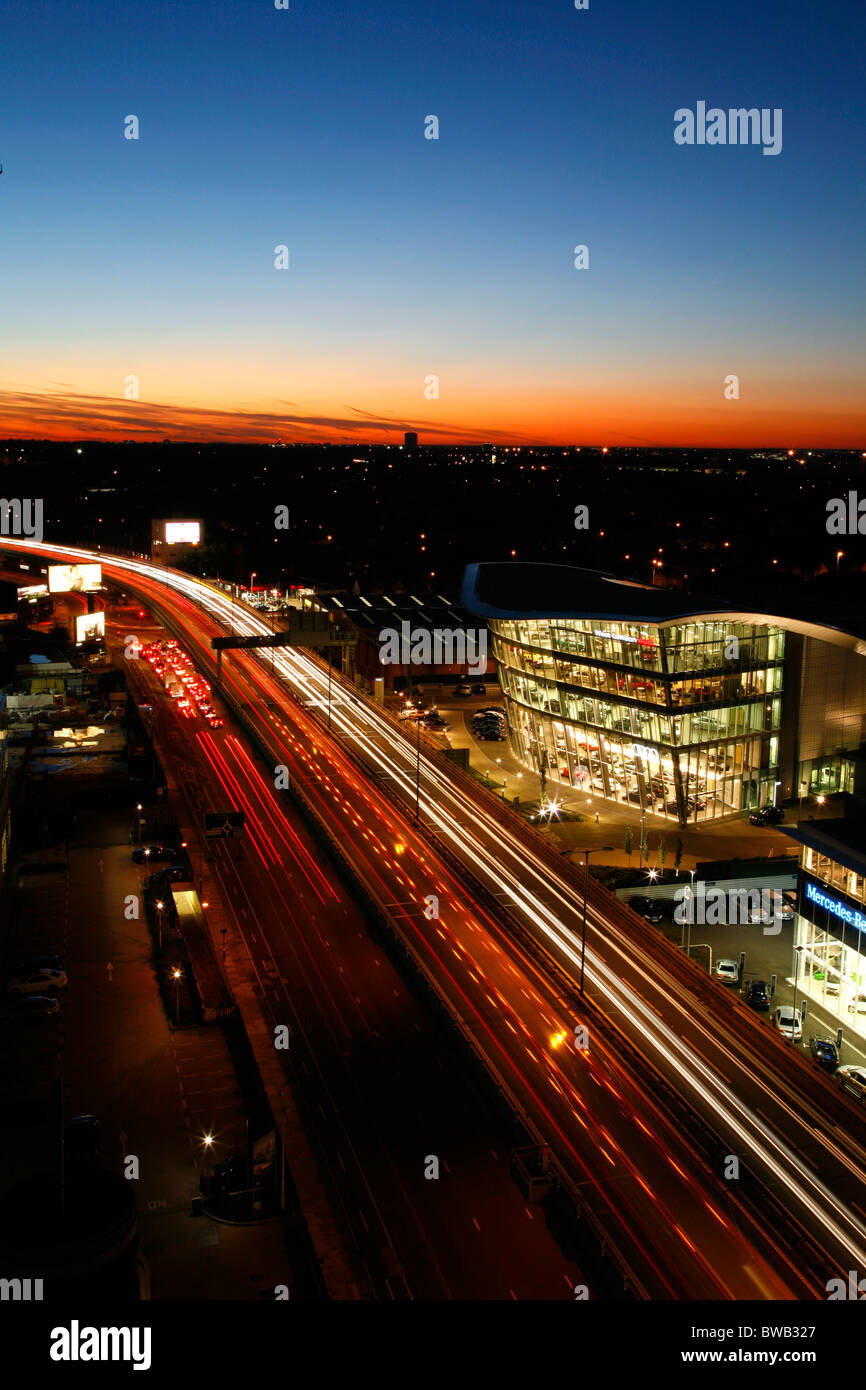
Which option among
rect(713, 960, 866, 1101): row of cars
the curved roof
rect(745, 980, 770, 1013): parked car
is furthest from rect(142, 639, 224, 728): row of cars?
rect(745, 980, 770, 1013): parked car

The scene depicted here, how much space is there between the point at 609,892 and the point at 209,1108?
12.4 m

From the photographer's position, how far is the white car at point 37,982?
76.4ft

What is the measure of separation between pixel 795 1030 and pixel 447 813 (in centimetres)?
1415

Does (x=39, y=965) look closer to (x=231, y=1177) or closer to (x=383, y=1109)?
(x=231, y=1177)

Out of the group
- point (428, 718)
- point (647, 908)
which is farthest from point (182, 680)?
point (647, 908)

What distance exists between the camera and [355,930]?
25953mm

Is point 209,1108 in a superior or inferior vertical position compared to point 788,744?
inferior

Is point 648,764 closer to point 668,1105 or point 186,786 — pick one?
point 186,786

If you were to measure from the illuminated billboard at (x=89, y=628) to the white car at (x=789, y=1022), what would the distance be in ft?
166

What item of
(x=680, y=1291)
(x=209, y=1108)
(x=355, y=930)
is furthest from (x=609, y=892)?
(x=680, y=1291)

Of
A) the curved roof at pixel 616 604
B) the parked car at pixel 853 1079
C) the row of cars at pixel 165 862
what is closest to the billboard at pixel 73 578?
the curved roof at pixel 616 604

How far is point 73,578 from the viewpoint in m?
72.8

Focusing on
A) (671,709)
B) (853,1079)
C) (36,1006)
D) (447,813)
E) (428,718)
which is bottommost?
(853,1079)

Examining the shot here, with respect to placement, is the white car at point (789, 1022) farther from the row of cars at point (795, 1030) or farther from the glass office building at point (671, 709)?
the glass office building at point (671, 709)
